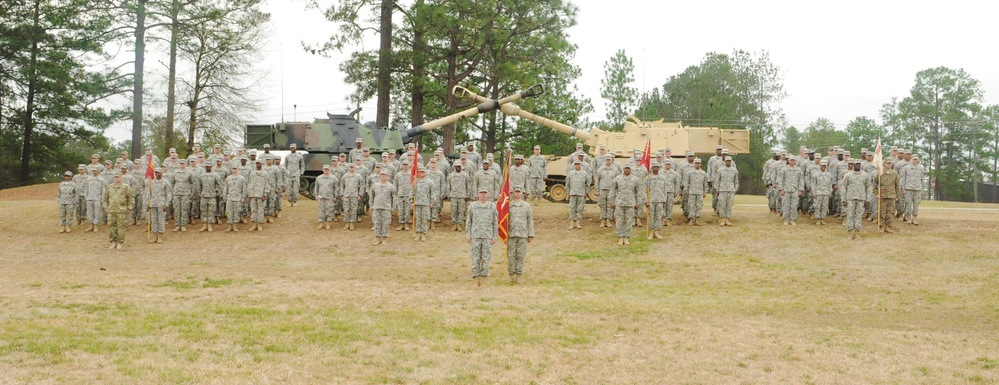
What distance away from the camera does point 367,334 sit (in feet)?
33.3

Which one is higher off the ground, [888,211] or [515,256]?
[888,211]

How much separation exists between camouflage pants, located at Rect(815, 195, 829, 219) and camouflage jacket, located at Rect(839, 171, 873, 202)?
1.50 meters

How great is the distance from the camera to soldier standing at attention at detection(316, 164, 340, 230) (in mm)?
20375

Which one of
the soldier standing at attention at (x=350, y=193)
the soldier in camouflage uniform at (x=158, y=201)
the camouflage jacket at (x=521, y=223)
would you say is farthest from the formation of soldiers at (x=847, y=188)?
the soldier in camouflage uniform at (x=158, y=201)

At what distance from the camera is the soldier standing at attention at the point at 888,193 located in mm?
18719

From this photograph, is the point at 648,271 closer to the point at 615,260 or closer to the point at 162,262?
the point at 615,260

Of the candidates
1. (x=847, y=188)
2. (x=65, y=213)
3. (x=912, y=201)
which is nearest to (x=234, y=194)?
(x=65, y=213)

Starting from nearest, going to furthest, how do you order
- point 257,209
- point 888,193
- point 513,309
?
point 513,309, point 888,193, point 257,209

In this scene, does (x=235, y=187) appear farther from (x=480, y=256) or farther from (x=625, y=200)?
(x=625, y=200)

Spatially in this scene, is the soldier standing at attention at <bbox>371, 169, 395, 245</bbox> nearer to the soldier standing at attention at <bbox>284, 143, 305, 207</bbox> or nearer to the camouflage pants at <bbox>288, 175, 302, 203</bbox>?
the soldier standing at attention at <bbox>284, 143, 305, 207</bbox>

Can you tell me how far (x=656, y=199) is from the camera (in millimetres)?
18750

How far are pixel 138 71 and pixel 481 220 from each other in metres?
22.5

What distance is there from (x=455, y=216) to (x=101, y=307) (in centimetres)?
996

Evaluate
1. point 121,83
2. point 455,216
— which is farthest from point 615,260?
point 121,83
